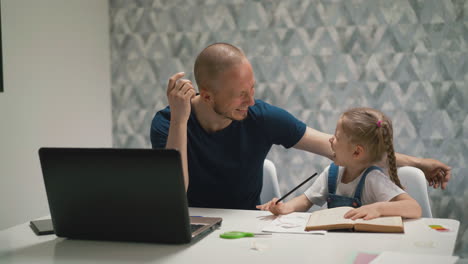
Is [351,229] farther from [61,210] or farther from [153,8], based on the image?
[153,8]

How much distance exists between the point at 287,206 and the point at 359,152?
0.33 meters

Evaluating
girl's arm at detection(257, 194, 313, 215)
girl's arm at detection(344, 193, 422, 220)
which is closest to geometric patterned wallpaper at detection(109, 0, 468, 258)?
girl's arm at detection(257, 194, 313, 215)

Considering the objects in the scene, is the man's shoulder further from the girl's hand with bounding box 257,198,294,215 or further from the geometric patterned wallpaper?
the geometric patterned wallpaper

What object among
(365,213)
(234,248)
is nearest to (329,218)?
(365,213)

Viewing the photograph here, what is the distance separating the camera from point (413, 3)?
2.73 meters

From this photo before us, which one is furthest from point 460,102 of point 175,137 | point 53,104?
point 53,104

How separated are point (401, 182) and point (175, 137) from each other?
2.63 feet

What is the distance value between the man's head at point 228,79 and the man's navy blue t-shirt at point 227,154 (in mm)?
113

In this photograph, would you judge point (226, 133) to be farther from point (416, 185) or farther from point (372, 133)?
point (416, 185)

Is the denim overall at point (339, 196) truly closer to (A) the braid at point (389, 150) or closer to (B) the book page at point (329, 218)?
(A) the braid at point (389, 150)

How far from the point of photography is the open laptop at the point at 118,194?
3.89 ft

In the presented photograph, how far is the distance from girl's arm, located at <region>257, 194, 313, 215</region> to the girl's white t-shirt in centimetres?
4

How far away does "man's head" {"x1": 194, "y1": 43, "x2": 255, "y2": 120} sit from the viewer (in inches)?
72.6

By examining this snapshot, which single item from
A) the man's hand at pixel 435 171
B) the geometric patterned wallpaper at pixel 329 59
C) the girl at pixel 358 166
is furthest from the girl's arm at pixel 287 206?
the geometric patterned wallpaper at pixel 329 59
